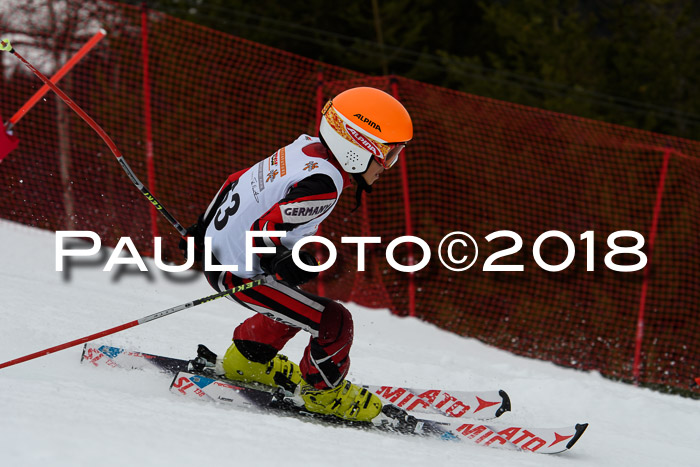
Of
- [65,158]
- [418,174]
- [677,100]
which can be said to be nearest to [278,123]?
[418,174]

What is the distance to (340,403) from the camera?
11.5 ft

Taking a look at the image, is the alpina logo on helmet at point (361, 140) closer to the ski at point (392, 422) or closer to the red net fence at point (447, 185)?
the ski at point (392, 422)

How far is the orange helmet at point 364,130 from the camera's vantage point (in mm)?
Answer: 3312

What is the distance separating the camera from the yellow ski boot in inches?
149

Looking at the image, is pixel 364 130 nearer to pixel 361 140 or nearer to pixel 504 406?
pixel 361 140

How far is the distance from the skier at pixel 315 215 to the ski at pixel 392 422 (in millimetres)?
74

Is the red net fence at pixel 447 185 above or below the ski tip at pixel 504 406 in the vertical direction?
above

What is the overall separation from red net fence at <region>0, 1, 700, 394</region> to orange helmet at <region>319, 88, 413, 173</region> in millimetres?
5568

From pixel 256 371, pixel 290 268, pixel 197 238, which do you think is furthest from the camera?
pixel 256 371

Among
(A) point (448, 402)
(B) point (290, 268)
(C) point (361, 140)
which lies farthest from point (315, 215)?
(A) point (448, 402)

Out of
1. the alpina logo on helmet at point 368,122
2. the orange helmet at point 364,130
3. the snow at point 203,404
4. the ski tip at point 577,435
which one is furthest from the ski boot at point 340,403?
the alpina logo on helmet at point 368,122

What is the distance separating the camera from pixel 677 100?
11367 mm

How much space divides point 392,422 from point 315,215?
1139mm

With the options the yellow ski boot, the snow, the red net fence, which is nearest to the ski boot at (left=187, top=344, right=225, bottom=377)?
the yellow ski boot
